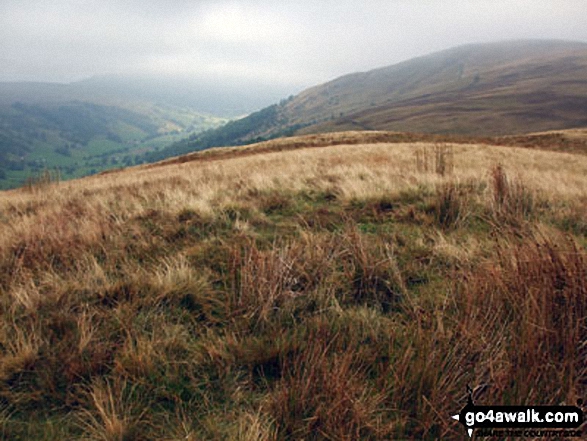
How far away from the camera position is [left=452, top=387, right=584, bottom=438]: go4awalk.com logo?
1450 mm

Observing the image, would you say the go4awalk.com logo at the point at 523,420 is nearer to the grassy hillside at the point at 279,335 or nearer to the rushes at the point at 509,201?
the grassy hillside at the point at 279,335

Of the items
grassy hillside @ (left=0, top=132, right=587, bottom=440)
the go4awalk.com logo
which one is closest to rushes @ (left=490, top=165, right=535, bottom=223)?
grassy hillside @ (left=0, top=132, right=587, bottom=440)

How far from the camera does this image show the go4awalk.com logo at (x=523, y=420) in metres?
1.45

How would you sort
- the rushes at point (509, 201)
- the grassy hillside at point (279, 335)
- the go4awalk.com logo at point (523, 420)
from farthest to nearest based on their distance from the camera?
the rushes at point (509, 201) < the grassy hillside at point (279, 335) < the go4awalk.com logo at point (523, 420)

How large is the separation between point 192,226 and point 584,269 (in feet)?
14.2

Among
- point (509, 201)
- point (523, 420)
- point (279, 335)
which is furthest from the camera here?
point (509, 201)

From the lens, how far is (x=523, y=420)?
4.99 feet

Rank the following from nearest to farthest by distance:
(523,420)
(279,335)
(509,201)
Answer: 1. (523,420)
2. (279,335)
3. (509,201)

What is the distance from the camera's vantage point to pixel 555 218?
189 inches

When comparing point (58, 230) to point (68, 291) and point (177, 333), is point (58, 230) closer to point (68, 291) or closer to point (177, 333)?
point (68, 291)

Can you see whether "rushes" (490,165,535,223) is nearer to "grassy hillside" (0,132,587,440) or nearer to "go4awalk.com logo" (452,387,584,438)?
"grassy hillside" (0,132,587,440)

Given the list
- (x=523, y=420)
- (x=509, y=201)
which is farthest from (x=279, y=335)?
(x=509, y=201)

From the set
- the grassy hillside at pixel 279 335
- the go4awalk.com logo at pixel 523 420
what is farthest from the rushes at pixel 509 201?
the go4awalk.com logo at pixel 523 420

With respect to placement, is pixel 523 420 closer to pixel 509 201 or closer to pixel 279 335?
pixel 279 335
